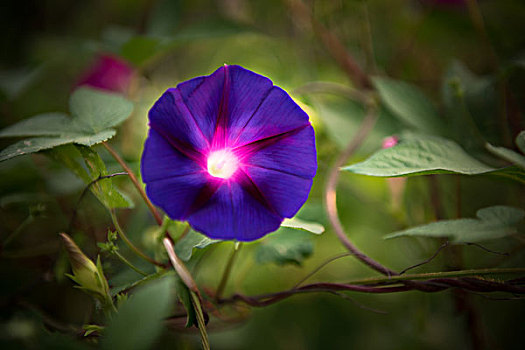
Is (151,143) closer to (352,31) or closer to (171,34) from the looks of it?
(171,34)

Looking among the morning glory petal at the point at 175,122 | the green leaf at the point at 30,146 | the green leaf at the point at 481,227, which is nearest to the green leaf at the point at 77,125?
the green leaf at the point at 30,146

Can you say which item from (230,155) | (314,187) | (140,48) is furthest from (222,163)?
(140,48)

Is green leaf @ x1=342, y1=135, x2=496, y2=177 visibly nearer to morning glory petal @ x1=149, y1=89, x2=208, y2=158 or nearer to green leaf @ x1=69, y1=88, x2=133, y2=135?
morning glory petal @ x1=149, y1=89, x2=208, y2=158

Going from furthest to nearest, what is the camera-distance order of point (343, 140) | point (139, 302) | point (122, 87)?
point (122, 87)
point (343, 140)
point (139, 302)

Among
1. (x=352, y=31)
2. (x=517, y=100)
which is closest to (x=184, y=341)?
(x=517, y=100)

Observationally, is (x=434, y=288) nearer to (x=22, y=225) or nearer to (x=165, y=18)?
(x=22, y=225)

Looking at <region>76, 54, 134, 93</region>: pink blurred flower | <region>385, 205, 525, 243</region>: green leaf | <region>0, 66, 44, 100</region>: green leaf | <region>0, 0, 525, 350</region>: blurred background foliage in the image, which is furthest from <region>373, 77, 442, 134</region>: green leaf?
<region>0, 66, 44, 100</region>: green leaf
